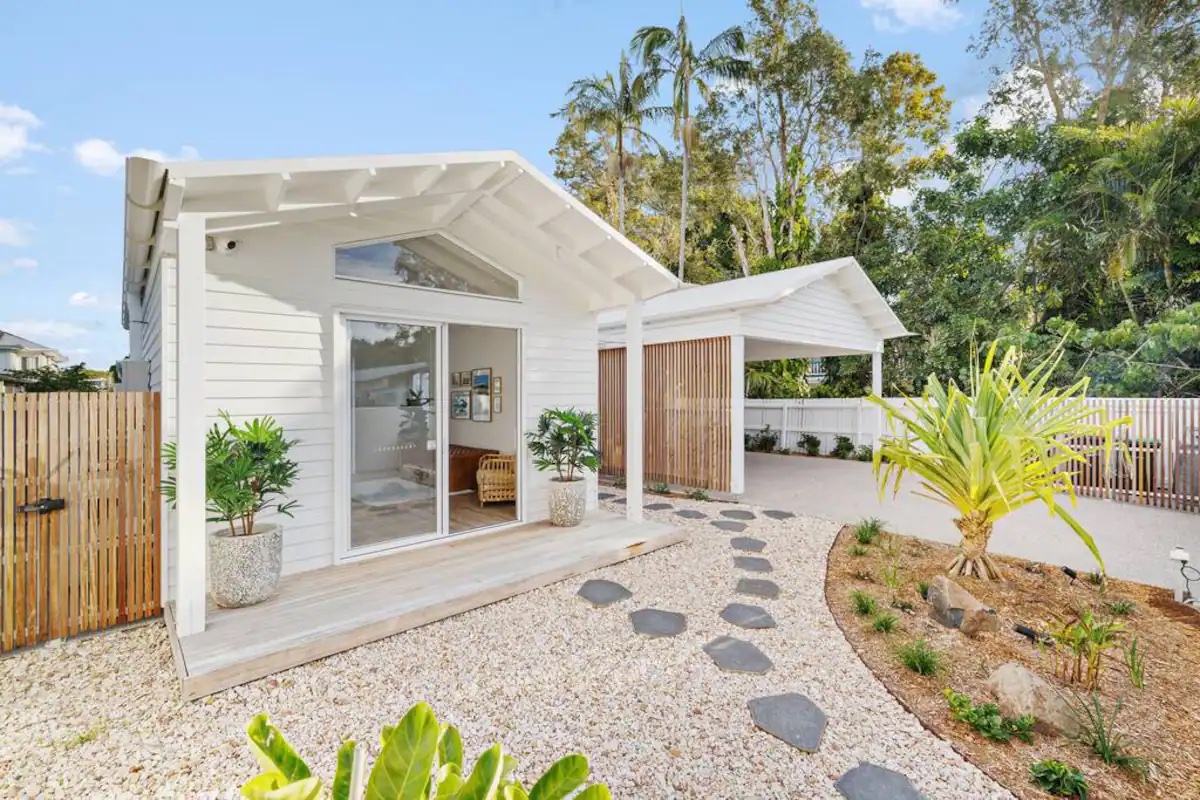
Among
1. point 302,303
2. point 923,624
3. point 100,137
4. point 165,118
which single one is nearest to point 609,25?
point 165,118

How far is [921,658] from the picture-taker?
3.14 m

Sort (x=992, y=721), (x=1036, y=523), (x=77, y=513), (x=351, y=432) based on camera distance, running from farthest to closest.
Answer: (x=1036, y=523) < (x=351, y=432) < (x=77, y=513) < (x=992, y=721)

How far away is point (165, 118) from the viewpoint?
10.1 m

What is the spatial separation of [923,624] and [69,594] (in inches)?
231

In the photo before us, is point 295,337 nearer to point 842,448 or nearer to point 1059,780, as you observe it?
point 1059,780

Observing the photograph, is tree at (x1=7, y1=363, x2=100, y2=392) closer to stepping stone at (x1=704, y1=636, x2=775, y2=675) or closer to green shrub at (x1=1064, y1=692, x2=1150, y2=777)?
stepping stone at (x1=704, y1=636, x2=775, y2=675)

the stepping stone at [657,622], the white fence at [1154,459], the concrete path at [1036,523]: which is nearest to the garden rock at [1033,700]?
the stepping stone at [657,622]

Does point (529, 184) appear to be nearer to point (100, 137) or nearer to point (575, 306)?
point (575, 306)

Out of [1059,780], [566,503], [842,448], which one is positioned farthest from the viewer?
[842,448]

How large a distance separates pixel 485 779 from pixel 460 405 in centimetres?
801

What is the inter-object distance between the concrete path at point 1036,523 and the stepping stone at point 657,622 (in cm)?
382

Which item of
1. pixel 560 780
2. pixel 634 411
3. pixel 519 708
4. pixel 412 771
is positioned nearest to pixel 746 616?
pixel 519 708

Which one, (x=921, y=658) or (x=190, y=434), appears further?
(x=190, y=434)

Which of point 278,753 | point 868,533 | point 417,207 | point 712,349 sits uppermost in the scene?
point 417,207
